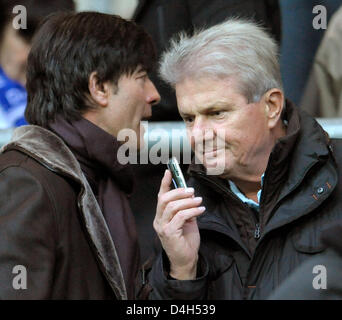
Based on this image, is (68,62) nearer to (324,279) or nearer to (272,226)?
(272,226)

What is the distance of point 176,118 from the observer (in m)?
3.25

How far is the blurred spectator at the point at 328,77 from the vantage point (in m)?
3.20

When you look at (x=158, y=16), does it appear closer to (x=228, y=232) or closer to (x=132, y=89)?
(x=132, y=89)

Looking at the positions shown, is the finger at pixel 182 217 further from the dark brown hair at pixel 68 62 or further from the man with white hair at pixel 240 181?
the dark brown hair at pixel 68 62

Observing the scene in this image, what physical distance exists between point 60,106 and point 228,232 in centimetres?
72

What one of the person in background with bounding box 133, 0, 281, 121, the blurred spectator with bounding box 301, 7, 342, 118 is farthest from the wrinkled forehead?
the blurred spectator with bounding box 301, 7, 342, 118

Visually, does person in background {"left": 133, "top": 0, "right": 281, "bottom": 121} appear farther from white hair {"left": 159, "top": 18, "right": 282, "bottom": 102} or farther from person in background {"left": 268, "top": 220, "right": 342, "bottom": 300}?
person in background {"left": 268, "top": 220, "right": 342, "bottom": 300}

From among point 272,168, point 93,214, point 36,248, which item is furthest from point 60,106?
point 272,168

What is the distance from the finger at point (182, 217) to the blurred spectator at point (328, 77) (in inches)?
47.3

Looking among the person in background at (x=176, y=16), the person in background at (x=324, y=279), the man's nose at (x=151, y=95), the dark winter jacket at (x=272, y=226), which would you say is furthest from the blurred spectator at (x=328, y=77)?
the person in background at (x=324, y=279)

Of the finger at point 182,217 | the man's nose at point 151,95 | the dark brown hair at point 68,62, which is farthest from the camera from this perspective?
the man's nose at point 151,95

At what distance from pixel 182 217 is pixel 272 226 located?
0.83 ft

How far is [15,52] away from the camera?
3.39 m

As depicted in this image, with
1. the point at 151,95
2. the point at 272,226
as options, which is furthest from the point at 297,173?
the point at 151,95
